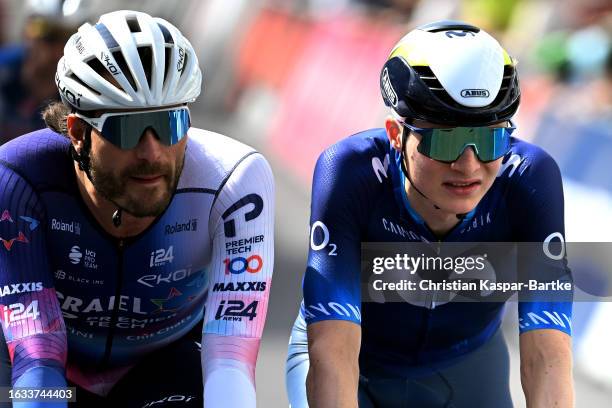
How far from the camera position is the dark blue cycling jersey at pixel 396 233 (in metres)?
4.66

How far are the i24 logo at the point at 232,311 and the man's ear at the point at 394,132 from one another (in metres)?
0.81

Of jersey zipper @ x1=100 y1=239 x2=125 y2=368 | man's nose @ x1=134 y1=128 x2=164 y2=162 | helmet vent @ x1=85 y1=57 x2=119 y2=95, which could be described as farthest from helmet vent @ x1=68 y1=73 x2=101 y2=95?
jersey zipper @ x1=100 y1=239 x2=125 y2=368

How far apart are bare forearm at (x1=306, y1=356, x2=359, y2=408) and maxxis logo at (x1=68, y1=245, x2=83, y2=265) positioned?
95cm

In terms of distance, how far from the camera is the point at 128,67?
444 cm

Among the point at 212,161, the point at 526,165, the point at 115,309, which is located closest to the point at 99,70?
the point at 212,161

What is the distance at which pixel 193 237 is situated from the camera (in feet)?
15.8

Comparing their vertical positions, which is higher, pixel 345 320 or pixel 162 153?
pixel 162 153

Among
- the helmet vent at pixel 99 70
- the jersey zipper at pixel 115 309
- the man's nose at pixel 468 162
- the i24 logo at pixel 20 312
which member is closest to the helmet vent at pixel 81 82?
the helmet vent at pixel 99 70

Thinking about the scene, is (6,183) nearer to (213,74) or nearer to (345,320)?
(345,320)

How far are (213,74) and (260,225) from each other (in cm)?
1816

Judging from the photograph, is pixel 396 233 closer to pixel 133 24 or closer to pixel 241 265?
pixel 241 265

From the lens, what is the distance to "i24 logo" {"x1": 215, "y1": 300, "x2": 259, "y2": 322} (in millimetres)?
4535

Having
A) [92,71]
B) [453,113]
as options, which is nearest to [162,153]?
[92,71]

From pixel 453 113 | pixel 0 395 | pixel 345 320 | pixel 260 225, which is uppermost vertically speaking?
pixel 453 113
